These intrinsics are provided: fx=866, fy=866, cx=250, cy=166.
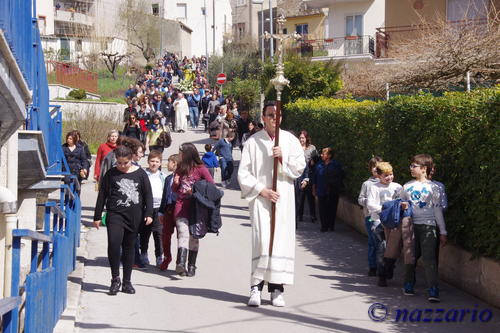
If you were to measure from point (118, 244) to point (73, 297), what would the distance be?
84 cm

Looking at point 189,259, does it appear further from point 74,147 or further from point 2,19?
point 74,147

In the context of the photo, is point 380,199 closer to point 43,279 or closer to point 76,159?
point 43,279

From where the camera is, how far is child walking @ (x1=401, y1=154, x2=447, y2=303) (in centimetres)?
992

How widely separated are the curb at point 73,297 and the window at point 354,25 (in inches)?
1306

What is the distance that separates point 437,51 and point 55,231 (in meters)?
14.0

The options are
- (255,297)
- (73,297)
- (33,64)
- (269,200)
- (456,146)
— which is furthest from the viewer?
(33,64)

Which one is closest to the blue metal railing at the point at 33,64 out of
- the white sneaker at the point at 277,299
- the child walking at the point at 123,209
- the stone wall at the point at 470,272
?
the child walking at the point at 123,209

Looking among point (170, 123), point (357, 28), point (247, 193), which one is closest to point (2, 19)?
point (247, 193)

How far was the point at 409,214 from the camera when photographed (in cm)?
1024

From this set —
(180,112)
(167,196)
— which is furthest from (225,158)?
(180,112)

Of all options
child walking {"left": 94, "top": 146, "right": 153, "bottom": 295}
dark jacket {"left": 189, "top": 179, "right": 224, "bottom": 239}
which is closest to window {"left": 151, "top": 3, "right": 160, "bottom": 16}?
dark jacket {"left": 189, "top": 179, "right": 224, "bottom": 239}

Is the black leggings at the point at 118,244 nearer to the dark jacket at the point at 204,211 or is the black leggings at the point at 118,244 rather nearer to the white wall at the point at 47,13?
the dark jacket at the point at 204,211

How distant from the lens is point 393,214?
33.9 feet

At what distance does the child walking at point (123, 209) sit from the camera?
10.2m
